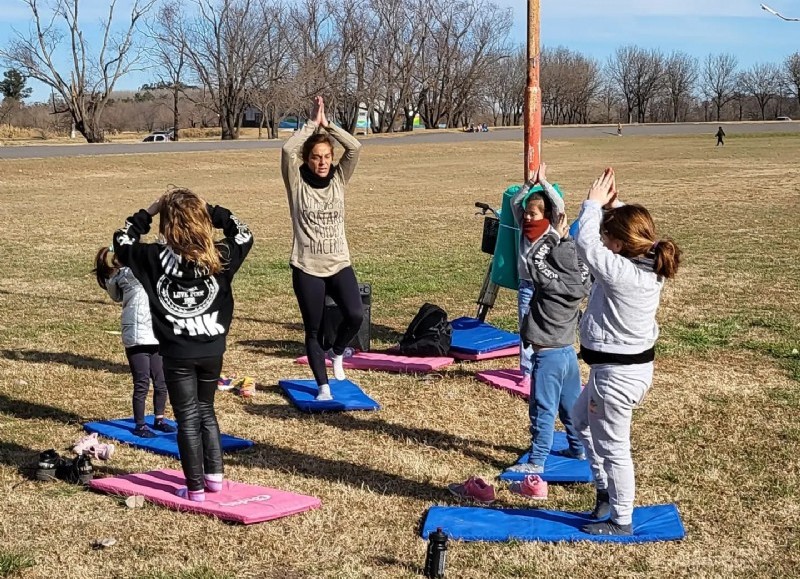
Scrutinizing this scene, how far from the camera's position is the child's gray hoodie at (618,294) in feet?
14.4

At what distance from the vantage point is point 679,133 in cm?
6303

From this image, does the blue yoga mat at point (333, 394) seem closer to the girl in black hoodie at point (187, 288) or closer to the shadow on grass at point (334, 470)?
the shadow on grass at point (334, 470)

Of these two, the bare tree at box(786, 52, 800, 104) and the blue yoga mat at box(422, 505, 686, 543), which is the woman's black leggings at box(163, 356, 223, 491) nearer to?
the blue yoga mat at box(422, 505, 686, 543)

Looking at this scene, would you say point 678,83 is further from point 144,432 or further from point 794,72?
point 144,432

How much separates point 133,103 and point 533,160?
3646 inches

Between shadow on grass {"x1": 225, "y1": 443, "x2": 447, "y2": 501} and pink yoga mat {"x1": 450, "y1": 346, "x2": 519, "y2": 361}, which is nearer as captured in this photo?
shadow on grass {"x1": 225, "y1": 443, "x2": 447, "y2": 501}

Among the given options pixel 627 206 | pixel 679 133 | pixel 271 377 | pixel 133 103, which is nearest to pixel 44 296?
pixel 271 377

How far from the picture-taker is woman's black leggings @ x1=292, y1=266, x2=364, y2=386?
6.93 metres

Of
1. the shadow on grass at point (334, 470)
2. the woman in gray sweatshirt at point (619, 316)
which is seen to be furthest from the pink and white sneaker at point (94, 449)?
the woman in gray sweatshirt at point (619, 316)

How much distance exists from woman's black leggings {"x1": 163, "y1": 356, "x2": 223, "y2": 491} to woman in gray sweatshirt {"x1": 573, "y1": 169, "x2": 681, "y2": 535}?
1852 mm

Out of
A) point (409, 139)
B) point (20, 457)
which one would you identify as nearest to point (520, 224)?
point (20, 457)

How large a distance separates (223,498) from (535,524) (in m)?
1.59

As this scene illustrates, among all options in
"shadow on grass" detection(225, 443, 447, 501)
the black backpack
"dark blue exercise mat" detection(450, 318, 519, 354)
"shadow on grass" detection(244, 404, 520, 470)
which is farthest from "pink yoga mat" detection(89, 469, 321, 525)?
"dark blue exercise mat" detection(450, 318, 519, 354)

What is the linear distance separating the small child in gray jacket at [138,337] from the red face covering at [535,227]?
8.16 ft
